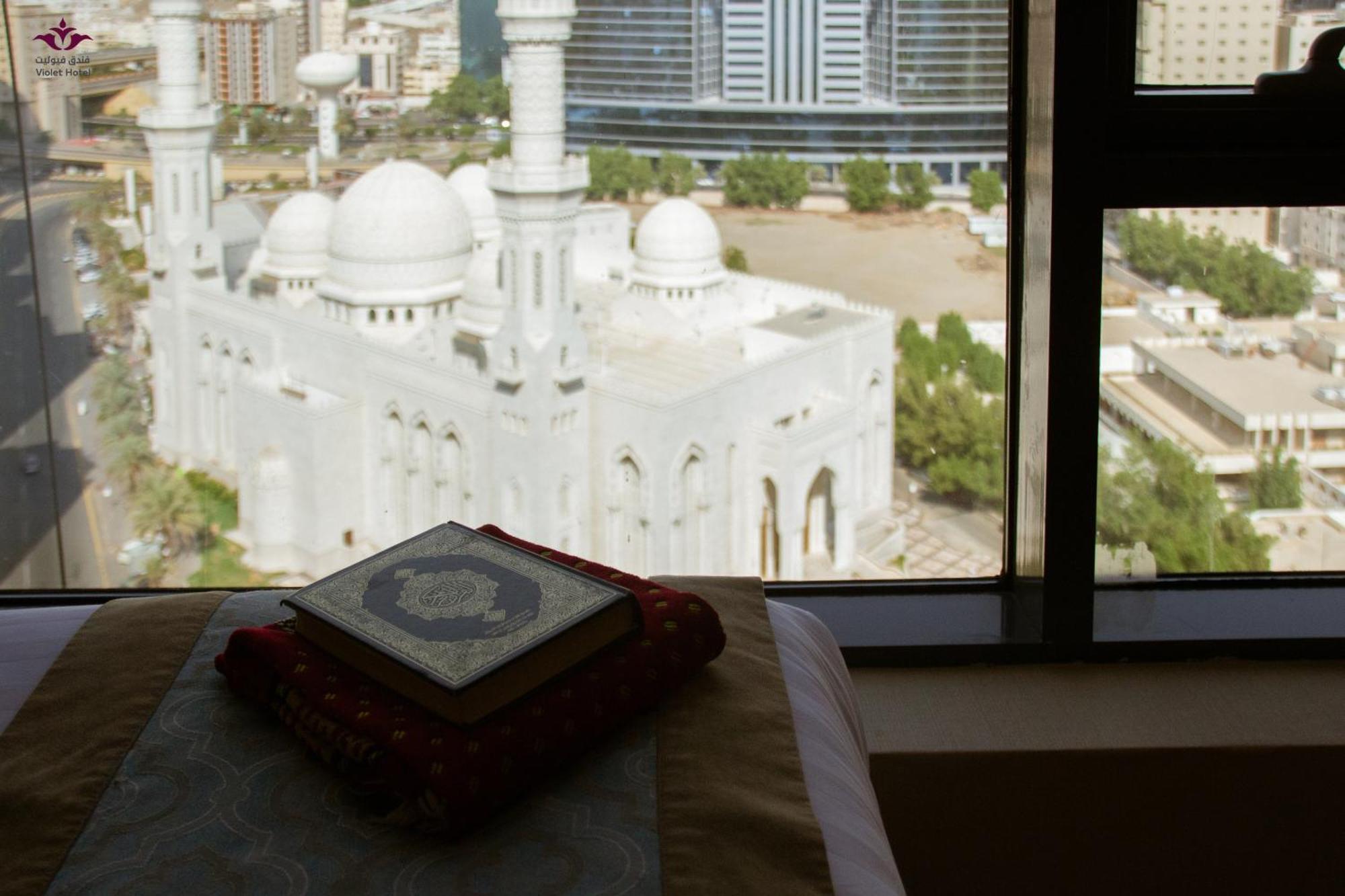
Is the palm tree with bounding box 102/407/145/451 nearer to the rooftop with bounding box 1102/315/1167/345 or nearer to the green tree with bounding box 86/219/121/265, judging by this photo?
the green tree with bounding box 86/219/121/265

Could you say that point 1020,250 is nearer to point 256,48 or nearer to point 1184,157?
point 1184,157

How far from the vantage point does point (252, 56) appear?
225cm

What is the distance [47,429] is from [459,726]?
160cm

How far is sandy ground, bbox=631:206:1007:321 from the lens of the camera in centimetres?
222

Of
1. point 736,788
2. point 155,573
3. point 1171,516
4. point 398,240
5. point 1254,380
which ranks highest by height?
point 398,240

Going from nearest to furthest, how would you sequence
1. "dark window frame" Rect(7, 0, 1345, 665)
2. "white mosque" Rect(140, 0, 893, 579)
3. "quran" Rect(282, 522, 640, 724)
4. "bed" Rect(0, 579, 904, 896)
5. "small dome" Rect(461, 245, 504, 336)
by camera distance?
"bed" Rect(0, 579, 904, 896), "quran" Rect(282, 522, 640, 724), "dark window frame" Rect(7, 0, 1345, 665), "white mosque" Rect(140, 0, 893, 579), "small dome" Rect(461, 245, 504, 336)

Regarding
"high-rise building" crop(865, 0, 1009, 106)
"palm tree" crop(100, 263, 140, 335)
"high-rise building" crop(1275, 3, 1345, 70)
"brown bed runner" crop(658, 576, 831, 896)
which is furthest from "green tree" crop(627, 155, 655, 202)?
"brown bed runner" crop(658, 576, 831, 896)

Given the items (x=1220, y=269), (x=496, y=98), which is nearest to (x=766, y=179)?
(x=496, y=98)

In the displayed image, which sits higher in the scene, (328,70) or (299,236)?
(328,70)

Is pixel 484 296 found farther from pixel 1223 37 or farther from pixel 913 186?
pixel 1223 37

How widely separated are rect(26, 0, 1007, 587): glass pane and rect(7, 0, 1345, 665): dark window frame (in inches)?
4.2

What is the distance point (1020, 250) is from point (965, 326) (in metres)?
0.19

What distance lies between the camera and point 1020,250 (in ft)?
6.70

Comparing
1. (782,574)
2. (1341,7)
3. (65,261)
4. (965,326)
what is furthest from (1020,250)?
(65,261)
